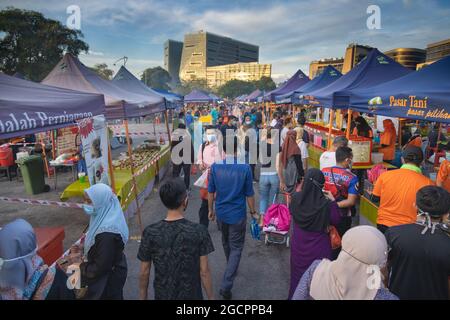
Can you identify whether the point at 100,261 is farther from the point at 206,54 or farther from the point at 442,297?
the point at 206,54

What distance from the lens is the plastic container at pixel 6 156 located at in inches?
372

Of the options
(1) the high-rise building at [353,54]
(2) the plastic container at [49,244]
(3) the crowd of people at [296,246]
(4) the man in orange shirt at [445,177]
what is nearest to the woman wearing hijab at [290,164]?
(3) the crowd of people at [296,246]

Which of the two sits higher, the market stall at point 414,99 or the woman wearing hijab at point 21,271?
the market stall at point 414,99

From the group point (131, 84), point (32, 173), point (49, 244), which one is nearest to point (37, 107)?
point (49, 244)

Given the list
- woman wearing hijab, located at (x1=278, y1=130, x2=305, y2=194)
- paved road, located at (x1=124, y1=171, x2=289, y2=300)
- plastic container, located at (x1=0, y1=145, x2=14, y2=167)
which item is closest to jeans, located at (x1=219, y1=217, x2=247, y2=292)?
paved road, located at (x1=124, y1=171, x2=289, y2=300)

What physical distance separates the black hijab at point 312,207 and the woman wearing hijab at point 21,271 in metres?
2.21

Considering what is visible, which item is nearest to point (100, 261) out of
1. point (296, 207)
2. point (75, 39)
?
point (296, 207)

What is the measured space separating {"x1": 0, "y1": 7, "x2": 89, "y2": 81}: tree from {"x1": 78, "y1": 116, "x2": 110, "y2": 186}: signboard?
2834cm

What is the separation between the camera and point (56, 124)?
372cm

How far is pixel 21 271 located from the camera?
2023 mm

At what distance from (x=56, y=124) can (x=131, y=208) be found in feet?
10.6

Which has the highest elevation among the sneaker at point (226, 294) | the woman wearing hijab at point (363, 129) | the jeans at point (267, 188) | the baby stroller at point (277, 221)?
the woman wearing hijab at point (363, 129)

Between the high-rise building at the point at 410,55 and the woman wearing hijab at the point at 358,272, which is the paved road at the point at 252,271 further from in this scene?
the high-rise building at the point at 410,55

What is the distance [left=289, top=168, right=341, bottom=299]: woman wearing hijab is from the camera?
289 cm
